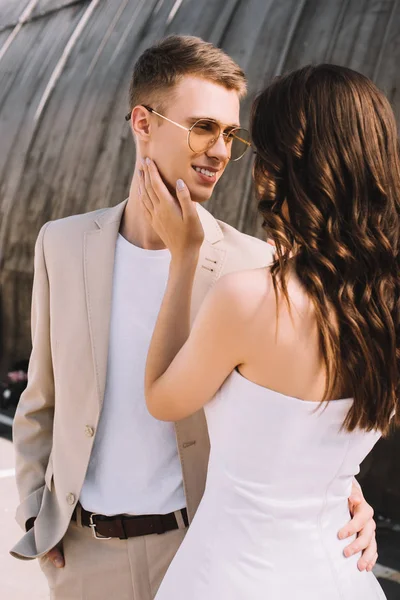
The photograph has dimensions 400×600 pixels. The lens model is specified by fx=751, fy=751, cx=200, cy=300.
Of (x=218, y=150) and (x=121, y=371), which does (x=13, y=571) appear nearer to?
(x=121, y=371)

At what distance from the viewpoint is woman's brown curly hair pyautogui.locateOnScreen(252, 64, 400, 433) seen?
1356 millimetres

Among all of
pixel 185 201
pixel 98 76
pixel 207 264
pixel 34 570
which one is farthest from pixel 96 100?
pixel 185 201

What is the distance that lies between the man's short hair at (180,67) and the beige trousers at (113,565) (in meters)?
1.15

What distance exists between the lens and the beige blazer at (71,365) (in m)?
1.89

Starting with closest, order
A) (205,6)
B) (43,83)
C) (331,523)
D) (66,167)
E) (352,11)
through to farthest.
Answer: (331,523) < (352,11) < (205,6) < (66,167) < (43,83)

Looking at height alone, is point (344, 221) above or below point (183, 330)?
above

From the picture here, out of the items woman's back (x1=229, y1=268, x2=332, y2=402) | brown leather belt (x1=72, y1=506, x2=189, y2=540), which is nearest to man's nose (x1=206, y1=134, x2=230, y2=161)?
woman's back (x1=229, y1=268, x2=332, y2=402)

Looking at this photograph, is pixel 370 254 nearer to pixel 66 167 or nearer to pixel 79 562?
pixel 79 562

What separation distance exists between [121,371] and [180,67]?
838 mm

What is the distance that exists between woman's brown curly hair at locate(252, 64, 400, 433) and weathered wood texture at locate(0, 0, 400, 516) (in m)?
3.18

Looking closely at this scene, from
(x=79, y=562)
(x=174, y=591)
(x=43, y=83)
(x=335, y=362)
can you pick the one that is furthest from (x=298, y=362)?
(x=43, y=83)

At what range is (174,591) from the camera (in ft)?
4.91

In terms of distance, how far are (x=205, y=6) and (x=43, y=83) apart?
2.36 meters

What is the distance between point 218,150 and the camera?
1.95m
